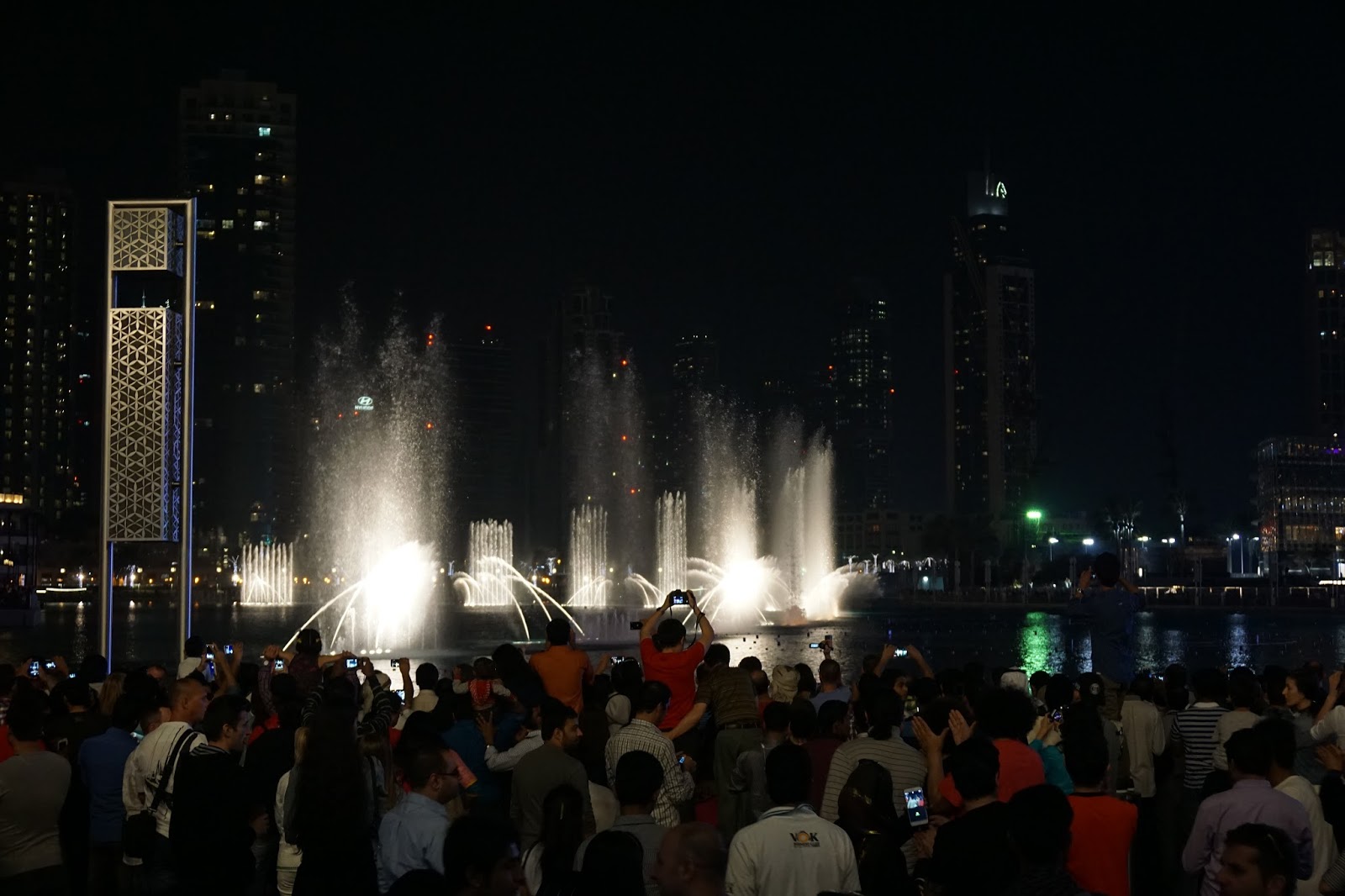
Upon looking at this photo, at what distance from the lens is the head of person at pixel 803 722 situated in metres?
9.32

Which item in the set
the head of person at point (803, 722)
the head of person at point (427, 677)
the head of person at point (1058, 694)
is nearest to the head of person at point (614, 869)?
the head of person at point (803, 722)

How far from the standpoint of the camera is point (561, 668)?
11.7 metres

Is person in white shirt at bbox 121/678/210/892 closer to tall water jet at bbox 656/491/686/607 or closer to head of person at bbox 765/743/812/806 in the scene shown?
head of person at bbox 765/743/812/806

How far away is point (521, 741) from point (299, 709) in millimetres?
→ 1474

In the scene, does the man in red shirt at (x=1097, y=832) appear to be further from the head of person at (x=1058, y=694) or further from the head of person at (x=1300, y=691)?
the head of person at (x=1300, y=691)

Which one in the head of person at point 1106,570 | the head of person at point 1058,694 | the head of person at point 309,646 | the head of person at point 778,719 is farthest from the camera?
the head of person at point 309,646

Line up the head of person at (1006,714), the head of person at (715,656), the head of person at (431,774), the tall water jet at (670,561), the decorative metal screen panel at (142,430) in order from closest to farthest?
the head of person at (431,774)
the head of person at (1006,714)
the head of person at (715,656)
the decorative metal screen panel at (142,430)
the tall water jet at (670,561)

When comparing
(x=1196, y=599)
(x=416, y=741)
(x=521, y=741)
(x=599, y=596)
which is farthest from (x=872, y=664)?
(x=1196, y=599)

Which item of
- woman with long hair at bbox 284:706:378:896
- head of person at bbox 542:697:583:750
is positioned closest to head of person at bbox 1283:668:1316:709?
head of person at bbox 542:697:583:750

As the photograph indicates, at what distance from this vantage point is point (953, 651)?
2832 inches

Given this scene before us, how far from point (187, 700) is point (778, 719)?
3650 millimetres

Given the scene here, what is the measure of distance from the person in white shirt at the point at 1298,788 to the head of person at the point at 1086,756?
100 cm

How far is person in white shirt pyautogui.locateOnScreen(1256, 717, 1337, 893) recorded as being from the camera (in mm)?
7500

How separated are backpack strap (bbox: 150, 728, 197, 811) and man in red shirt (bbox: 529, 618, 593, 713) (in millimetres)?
3673
